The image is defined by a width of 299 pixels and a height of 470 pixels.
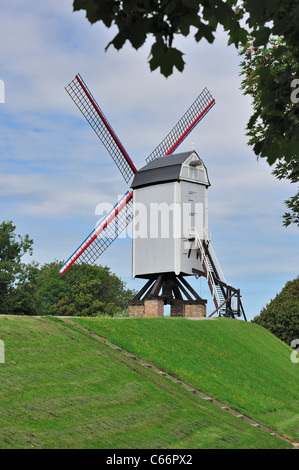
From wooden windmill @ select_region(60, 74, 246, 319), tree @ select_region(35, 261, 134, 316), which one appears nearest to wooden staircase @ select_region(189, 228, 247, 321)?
wooden windmill @ select_region(60, 74, 246, 319)

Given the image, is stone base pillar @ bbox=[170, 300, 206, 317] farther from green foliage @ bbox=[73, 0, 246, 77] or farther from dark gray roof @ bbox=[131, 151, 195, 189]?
green foliage @ bbox=[73, 0, 246, 77]

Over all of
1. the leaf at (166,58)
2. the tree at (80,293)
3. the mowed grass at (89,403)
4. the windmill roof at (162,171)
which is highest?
the windmill roof at (162,171)

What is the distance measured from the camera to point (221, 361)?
2527 centimetres

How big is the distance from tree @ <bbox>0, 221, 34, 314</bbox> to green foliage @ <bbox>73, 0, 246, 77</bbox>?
104ft

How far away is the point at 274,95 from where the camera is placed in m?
5.76

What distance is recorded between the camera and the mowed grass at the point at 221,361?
67.3 feet

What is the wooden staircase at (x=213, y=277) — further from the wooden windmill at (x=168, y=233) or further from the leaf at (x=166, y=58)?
the leaf at (x=166, y=58)

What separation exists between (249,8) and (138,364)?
1566cm

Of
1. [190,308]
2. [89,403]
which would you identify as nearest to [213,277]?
[190,308]

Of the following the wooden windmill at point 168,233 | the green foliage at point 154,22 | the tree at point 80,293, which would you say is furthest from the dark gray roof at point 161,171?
the green foliage at point 154,22

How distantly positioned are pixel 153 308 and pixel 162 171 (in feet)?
27.1

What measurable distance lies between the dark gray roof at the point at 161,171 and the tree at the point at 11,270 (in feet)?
27.9
